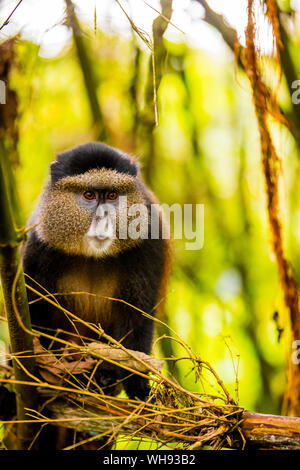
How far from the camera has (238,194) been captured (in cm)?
546

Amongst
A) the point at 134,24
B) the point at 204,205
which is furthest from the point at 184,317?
the point at 134,24

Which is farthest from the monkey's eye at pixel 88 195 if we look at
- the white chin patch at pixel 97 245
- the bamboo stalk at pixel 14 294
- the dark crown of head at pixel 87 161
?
the bamboo stalk at pixel 14 294

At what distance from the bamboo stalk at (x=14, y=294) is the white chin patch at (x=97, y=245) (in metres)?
1.01

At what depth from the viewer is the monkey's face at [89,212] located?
10.7 ft

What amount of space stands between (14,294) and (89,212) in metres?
1.34

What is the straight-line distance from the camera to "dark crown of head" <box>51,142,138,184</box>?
331cm

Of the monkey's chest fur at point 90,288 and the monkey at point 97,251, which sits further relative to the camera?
the monkey's chest fur at point 90,288

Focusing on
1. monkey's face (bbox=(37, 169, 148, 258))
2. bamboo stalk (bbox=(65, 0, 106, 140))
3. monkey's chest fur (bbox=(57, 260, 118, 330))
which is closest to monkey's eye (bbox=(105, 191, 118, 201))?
monkey's face (bbox=(37, 169, 148, 258))

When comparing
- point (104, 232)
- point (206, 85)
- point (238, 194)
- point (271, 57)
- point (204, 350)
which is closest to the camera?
point (271, 57)

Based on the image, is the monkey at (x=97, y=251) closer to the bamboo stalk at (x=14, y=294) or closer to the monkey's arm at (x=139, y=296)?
the monkey's arm at (x=139, y=296)

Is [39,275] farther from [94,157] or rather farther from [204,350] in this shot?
[204,350]

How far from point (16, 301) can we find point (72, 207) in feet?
4.33

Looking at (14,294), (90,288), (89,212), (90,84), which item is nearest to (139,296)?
(90,288)

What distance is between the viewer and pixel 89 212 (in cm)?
331
